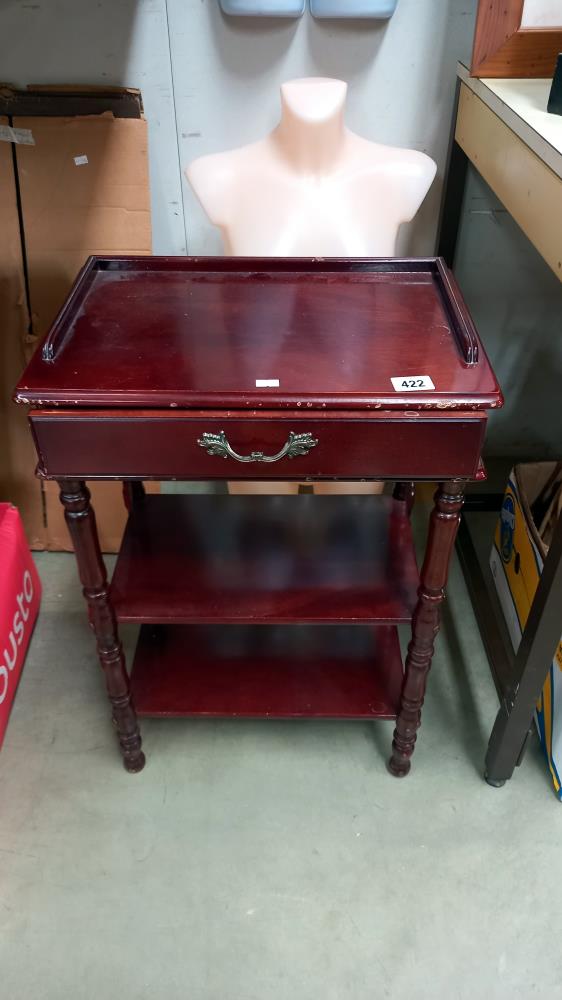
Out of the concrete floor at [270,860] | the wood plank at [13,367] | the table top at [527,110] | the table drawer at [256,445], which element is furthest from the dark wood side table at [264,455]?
the wood plank at [13,367]

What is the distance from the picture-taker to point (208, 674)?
1.57 metres

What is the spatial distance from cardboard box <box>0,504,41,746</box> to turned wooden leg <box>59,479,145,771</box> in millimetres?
301

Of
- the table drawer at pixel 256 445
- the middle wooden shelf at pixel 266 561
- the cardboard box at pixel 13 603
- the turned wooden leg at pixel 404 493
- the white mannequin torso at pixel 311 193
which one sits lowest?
the cardboard box at pixel 13 603

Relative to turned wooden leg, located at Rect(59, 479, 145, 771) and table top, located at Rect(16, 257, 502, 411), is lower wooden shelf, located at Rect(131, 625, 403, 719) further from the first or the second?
table top, located at Rect(16, 257, 502, 411)

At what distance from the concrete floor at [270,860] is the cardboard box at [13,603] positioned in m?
0.07

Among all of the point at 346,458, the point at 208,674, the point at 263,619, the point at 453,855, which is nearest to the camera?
the point at 346,458

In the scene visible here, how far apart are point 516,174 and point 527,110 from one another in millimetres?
122

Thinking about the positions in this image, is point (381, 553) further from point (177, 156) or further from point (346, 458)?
point (177, 156)

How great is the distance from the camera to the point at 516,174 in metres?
1.27

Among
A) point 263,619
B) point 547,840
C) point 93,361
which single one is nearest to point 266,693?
point 263,619

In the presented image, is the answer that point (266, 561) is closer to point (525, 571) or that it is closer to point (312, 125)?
point (525, 571)

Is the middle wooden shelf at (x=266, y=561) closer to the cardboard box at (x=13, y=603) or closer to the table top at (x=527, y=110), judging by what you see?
the cardboard box at (x=13, y=603)

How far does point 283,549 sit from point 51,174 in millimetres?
1003

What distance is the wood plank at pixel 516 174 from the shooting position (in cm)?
112
